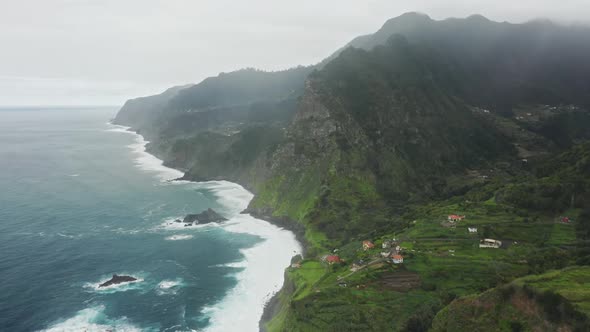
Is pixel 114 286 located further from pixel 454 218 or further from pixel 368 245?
pixel 454 218

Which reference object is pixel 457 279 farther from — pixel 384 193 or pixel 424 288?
pixel 384 193

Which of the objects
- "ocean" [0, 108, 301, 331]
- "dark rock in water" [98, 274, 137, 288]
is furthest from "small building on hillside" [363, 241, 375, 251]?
"dark rock in water" [98, 274, 137, 288]

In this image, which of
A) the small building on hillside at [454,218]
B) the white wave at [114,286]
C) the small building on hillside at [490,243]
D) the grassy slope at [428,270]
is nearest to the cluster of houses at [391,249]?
the grassy slope at [428,270]

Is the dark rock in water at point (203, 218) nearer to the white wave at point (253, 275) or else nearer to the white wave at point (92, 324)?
the white wave at point (253, 275)

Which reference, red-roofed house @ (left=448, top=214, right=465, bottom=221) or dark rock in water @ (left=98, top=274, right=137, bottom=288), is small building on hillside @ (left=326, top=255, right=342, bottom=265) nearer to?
red-roofed house @ (left=448, top=214, right=465, bottom=221)

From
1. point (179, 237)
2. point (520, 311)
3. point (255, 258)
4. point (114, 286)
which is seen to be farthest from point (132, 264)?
point (520, 311)

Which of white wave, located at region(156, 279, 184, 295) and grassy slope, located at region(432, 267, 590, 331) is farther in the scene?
white wave, located at region(156, 279, 184, 295)

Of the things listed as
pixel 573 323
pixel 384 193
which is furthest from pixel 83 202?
pixel 573 323
